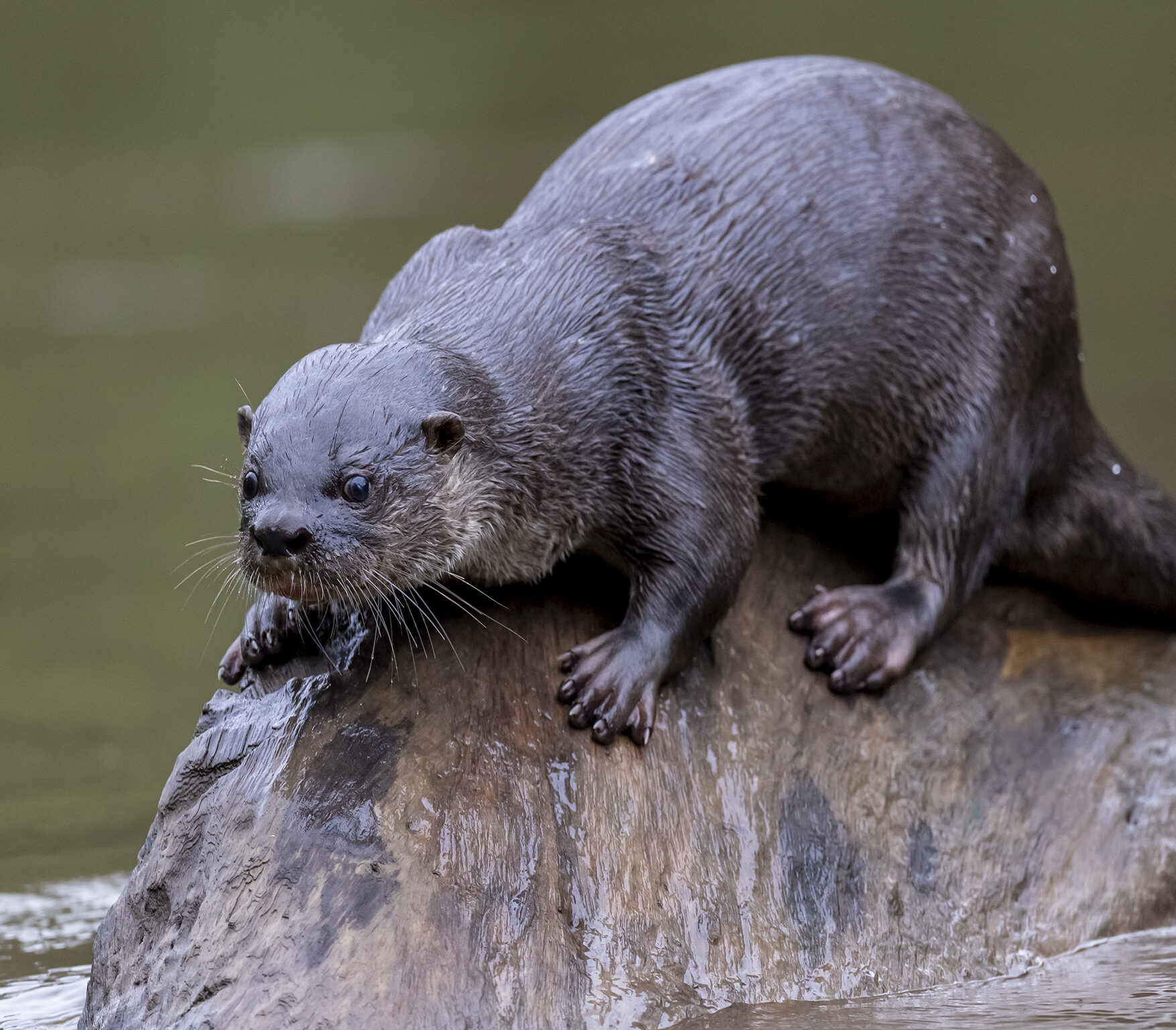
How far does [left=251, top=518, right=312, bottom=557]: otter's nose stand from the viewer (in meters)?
2.52

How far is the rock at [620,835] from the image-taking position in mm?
2551

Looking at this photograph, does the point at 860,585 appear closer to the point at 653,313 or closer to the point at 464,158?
the point at 653,313

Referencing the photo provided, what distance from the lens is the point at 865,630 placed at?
3223 millimetres

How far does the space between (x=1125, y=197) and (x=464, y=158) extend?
410cm

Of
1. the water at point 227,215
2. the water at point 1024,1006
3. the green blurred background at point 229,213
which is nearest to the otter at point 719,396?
the water at point 1024,1006

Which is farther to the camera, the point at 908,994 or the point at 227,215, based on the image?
the point at 227,215

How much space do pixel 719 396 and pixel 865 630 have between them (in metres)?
0.52

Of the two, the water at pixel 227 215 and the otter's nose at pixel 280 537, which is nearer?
the otter's nose at pixel 280 537

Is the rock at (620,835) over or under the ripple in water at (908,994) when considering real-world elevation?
over

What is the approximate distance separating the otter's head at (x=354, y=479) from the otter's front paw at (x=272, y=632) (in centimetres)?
27

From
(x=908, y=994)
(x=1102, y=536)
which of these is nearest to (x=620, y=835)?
(x=908, y=994)

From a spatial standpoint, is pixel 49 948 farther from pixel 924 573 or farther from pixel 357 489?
pixel 924 573

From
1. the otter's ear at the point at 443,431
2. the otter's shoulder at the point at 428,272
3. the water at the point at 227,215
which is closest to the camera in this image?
Answer: the otter's ear at the point at 443,431

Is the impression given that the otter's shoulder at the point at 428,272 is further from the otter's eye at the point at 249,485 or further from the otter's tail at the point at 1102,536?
the otter's tail at the point at 1102,536
